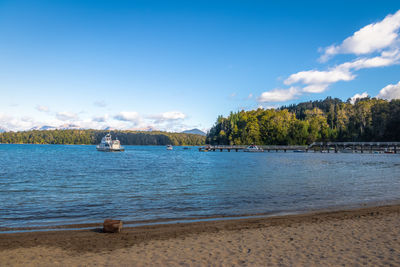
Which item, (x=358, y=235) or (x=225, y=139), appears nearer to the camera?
(x=358, y=235)

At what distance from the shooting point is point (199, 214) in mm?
15477

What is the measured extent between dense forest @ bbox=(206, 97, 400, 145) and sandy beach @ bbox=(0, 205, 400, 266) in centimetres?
13354

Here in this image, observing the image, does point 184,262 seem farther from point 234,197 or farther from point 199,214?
point 234,197

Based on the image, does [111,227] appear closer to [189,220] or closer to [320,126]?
[189,220]

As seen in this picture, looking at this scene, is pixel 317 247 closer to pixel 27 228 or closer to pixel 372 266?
pixel 372 266

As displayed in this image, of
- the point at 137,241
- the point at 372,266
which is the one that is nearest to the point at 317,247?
the point at 372,266

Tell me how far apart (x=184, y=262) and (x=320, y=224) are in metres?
7.29

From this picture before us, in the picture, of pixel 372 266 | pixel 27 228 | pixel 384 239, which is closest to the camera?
pixel 372 266

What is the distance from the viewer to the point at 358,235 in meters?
11.2

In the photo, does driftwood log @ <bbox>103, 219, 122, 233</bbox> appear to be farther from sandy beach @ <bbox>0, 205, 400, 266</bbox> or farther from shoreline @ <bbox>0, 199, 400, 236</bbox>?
shoreline @ <bbox>0, 199, 400, 236</bbox>

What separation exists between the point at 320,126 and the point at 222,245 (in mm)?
147066

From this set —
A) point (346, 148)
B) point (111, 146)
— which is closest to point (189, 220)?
point (111, 146)

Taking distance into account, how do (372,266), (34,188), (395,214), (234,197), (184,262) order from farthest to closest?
(34,188)
(234,197)
(395,214)
(184,262)
(372,266)

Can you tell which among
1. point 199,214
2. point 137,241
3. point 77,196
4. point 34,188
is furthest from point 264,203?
point 34,188
